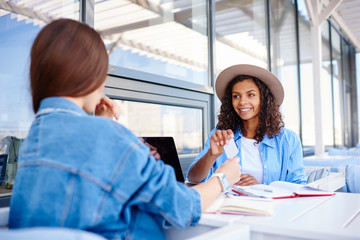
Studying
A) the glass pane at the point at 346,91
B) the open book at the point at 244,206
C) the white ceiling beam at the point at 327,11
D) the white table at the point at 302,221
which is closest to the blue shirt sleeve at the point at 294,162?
the white table at the point at 302,221

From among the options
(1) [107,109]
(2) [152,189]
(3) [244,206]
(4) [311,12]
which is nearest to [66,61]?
(2) [152,189]

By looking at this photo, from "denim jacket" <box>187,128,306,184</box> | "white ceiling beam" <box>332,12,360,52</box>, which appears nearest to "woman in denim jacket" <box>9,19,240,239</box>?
"denim jacket" <box>187,128,306,184</box>

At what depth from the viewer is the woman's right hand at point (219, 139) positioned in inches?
66.8

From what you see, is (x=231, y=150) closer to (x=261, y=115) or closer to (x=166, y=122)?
(x=261, y=115)

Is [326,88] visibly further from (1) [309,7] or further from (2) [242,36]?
(2) [242,36]

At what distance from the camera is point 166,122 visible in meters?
2.67

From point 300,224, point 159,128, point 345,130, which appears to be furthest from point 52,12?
point 345,130

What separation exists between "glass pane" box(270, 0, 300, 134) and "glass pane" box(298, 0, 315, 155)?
0.28 m

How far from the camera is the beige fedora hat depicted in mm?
2189

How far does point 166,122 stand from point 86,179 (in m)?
1.92

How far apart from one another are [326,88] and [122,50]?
6.58 meters

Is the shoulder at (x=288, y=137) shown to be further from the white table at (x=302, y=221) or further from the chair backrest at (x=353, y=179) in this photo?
the white table at (x=302, y=221)

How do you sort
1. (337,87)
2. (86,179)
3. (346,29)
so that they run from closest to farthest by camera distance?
(86,179)
(346,29)
(337,87)

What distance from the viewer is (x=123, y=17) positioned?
226 cm
